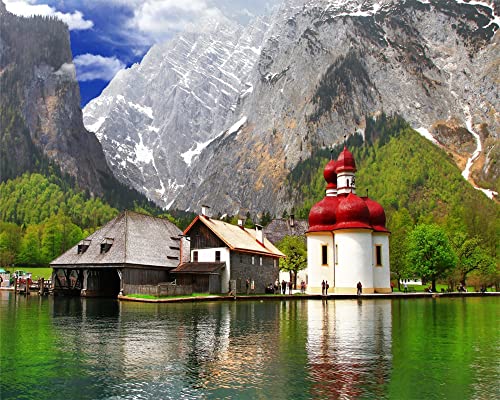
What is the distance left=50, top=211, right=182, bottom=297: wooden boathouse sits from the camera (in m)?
61.9

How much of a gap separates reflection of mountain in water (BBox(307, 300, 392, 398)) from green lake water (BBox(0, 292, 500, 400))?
36 mm

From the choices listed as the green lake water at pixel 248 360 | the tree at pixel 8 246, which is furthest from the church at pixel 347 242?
the tree at pixel 8 246

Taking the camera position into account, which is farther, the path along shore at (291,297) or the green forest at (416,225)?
the green forest at (416,225)

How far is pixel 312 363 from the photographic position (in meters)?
18.2

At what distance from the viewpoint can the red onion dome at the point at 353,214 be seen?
68.2 meters

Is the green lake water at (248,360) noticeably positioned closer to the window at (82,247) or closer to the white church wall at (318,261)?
the window at (82,247)

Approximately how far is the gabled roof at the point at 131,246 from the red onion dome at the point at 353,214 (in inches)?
810

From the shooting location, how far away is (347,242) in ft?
225

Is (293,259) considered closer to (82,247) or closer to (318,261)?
(318,261)

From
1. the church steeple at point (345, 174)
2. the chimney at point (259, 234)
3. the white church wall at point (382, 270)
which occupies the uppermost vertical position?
the church steeple at point (345, 174)

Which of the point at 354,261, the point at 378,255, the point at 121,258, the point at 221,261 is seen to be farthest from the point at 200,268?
the point at 378,255

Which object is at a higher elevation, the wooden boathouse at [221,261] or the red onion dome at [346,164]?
the red onion dome at [346,164]

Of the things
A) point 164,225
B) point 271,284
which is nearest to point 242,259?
point 271,284

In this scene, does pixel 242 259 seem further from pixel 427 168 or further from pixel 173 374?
pixel 427 168
